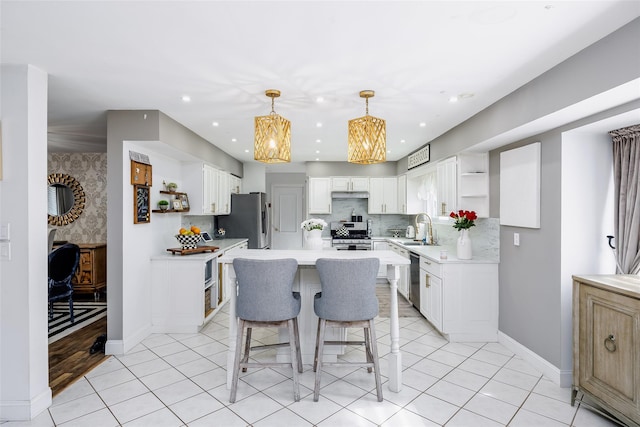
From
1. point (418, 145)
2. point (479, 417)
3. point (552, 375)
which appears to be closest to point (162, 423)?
point (479, 417)

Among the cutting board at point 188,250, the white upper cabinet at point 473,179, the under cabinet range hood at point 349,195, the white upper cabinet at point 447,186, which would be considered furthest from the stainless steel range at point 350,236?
the cutting board at point 188,250

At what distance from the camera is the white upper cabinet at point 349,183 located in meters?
6.90

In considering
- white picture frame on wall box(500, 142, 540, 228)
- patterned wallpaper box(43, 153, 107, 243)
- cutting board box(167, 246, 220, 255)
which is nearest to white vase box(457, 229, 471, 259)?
white picture frame on wall box(500, 142, 540, 228)

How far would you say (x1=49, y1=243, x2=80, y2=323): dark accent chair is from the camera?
4.32m

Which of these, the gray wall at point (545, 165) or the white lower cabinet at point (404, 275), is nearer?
the gray wall at point (545, 165)

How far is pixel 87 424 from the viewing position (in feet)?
7.64

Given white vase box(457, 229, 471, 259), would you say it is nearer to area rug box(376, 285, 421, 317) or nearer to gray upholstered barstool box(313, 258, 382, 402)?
area rug box(376, 285, 421, 317)

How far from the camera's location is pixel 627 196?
2.66 metres

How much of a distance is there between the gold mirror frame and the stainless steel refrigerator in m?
2.37

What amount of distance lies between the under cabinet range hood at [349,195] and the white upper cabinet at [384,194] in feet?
0.44

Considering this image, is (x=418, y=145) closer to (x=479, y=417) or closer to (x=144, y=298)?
(x=479, y=417)

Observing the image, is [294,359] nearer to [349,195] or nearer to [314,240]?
[314,240]

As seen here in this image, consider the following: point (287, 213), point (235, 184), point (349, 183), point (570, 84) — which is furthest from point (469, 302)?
point (235, 184)

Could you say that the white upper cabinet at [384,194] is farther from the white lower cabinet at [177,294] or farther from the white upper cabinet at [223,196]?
the white lower cabinet at [177,294]
